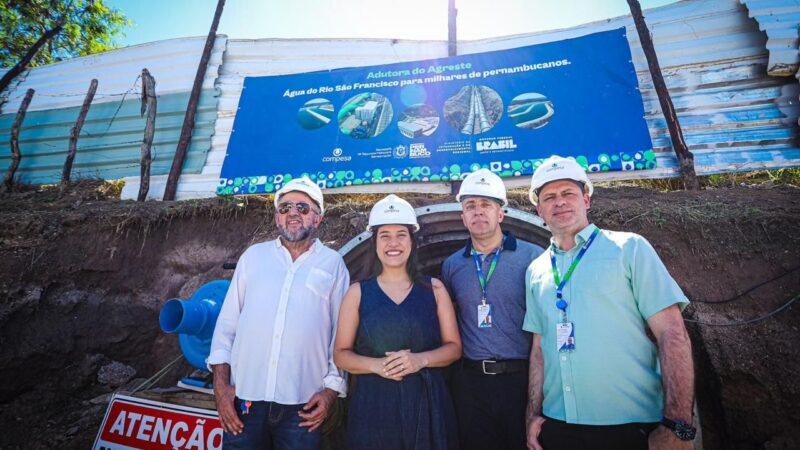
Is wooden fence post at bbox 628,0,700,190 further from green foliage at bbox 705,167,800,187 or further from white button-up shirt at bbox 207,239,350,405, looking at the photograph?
white button-up shirt at bbox 207,239,350,405

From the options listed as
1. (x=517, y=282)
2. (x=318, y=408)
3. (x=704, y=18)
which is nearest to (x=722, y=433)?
(x=517, y=282)

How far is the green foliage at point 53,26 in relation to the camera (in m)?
10.6

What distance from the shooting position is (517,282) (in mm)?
2398

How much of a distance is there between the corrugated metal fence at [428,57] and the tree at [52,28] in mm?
3356

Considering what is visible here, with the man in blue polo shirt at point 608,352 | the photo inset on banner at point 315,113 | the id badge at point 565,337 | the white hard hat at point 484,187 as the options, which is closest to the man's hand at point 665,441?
the man in blue polo shirt at point 608,352

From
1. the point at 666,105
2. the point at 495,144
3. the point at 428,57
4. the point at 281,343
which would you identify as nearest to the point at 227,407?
the point at 281,343

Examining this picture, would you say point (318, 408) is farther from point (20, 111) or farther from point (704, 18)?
point (20, 111)

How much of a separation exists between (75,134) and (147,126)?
69.3 inches

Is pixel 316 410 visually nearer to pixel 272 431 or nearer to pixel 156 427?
pixel 272 431

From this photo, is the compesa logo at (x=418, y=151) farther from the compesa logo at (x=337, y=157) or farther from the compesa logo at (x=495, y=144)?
the compesa logo at (x=337, y=157)

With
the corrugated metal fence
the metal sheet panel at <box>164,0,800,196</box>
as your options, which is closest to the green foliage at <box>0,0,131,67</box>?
Result: the corrugated metal fence

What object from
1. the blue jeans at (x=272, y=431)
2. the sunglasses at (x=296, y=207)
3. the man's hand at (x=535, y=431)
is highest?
the sunglasses at (x=296, y=207)

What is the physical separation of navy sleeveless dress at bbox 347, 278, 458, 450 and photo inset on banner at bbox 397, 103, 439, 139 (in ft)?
10.7

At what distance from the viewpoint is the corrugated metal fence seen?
4.64 metres
